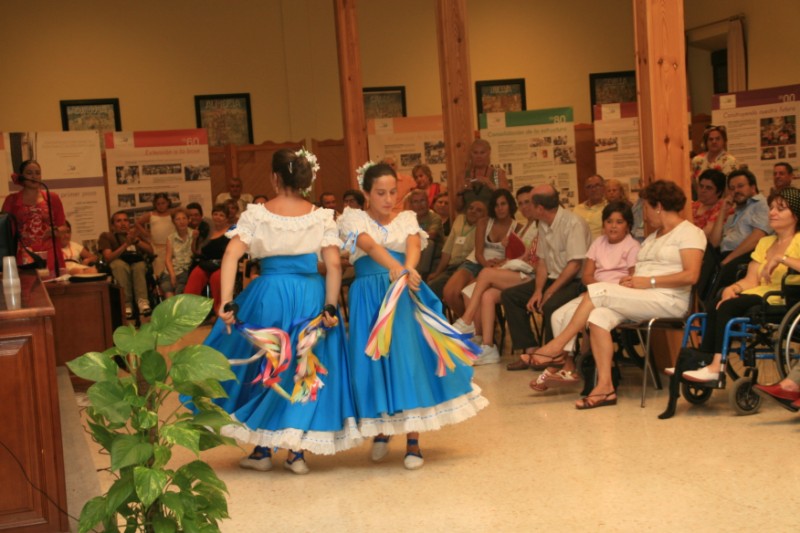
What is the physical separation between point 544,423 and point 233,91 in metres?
11.2

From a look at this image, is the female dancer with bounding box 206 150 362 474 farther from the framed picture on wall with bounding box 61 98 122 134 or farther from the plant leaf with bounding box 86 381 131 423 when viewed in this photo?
the framed picture on wall with bounding box 61 98 122 134

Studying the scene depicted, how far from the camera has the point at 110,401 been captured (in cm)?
307

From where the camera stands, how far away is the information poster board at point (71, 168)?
12.7 m

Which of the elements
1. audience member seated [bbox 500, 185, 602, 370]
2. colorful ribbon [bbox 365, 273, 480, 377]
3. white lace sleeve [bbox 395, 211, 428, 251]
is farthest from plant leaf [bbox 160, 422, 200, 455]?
audience member seated [bbox 500, 185, 602, 370]

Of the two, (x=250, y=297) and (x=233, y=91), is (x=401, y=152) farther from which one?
(x=250, y=297)

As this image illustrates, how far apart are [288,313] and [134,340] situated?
1592 mm

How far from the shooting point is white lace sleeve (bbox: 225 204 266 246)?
4648mm

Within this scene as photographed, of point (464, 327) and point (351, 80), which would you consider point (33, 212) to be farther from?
point (351, 80)

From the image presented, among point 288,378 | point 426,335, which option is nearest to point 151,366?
point 288,378

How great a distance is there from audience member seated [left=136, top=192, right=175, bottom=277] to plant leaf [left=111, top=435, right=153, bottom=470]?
9.48 metres

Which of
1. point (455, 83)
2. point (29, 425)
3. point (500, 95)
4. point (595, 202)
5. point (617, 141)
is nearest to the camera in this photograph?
point (29, 425)

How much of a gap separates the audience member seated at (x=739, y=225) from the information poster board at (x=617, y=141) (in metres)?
7.02

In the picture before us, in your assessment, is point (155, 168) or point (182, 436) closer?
point (182, 436)

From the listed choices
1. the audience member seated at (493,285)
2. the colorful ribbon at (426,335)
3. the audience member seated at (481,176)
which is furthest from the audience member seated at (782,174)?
the colorful ribbon at (426,335)
